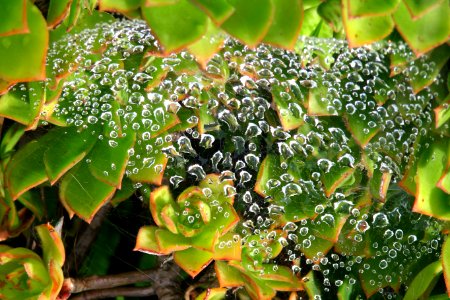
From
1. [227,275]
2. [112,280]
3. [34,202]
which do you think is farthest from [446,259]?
[34,202]

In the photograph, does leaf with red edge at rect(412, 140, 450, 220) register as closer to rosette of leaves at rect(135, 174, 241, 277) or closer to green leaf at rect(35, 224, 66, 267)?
rosette of leaves at rect(135, 174, 241, 277)

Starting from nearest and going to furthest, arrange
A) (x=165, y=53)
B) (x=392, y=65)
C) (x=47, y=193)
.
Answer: (x=165, y=53), (x=392, y=65), (x=47, y=193)

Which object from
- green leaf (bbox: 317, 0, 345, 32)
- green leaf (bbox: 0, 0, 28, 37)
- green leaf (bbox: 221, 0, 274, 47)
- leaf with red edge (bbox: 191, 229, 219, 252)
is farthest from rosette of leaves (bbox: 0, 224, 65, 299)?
green leaf (bbox: 317, 0, 345, 32)

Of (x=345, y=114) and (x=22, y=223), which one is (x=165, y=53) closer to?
(x=345, y=114)

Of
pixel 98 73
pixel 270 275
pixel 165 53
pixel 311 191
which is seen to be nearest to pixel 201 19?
pixel 165 53

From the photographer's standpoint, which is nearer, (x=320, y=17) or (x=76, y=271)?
(x=320, y=17)

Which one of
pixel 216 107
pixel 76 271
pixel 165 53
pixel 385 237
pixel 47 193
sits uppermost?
pixel 165 53

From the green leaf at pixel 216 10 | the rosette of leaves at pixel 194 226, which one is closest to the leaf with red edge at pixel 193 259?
the rosette of leaves at pixel 194 226
